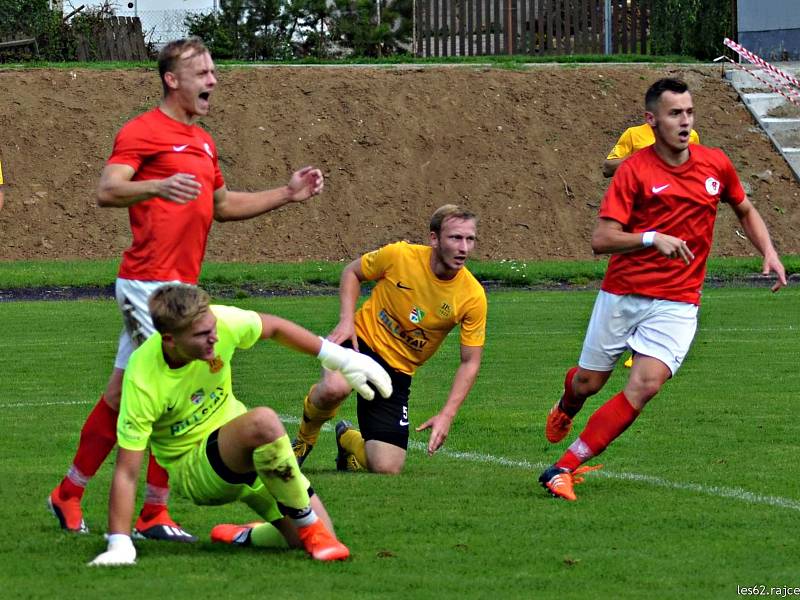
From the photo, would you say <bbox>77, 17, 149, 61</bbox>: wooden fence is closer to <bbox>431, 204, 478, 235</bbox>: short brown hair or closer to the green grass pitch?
the green grass pitch

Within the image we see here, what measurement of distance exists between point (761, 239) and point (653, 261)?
2.19ft

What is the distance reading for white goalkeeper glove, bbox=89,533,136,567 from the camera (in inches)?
239

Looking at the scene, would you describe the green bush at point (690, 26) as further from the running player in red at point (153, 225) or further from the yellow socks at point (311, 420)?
the running player in red at point (153, 225)

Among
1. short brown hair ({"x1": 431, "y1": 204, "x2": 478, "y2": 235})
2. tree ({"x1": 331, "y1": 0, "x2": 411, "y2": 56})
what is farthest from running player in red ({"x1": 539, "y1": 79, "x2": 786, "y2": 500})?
tree ({"x1": 331, "y1": 0, "x2": 411, "y2": 56})

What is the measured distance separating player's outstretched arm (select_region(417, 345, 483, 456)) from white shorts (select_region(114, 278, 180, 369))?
1595 millimetres

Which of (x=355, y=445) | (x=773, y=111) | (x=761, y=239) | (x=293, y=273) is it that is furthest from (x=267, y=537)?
(x=773, y=111)

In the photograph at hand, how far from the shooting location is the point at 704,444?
31.0 feet

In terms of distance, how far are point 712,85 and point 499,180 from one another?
564cm

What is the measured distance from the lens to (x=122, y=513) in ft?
20.1

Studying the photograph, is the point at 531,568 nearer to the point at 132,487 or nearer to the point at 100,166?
the point at 132,487

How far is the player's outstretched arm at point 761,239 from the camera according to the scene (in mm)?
8070

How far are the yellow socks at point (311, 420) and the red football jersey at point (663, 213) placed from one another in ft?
5.93

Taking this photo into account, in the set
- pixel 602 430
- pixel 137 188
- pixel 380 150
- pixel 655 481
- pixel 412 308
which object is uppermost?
pixel 137 188

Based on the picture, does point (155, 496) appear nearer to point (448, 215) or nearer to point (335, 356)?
point (335, 356)
